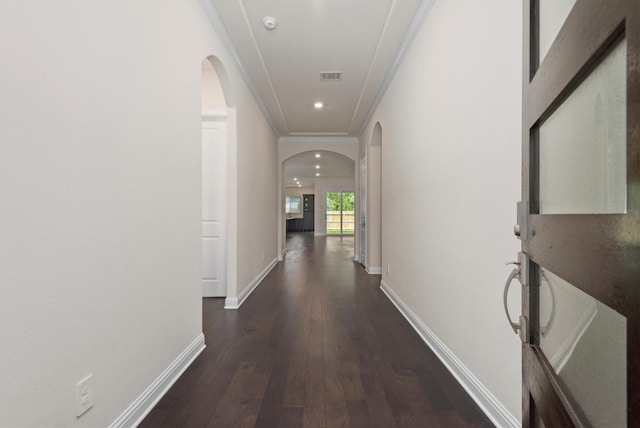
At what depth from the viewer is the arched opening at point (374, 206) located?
503 centimetres

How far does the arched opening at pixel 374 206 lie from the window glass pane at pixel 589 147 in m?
4.29

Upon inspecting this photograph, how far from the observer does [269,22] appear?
103 inches

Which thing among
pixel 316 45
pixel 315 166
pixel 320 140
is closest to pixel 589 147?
pixel 316 45

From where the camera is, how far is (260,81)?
3.79 meters

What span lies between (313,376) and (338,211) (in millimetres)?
12010

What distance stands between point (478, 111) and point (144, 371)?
2274 mm

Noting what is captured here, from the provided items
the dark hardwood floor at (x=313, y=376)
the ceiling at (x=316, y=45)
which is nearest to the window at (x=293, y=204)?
the ceiling at (x=316, y=45)

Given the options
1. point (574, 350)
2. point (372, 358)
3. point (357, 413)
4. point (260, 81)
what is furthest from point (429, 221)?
point (260, 81)

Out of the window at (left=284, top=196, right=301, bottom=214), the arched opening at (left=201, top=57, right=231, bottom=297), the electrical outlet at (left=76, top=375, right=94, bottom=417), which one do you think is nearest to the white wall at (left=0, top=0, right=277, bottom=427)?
the electrical outlet at (left=76, top=375, right=94, bottom=417)

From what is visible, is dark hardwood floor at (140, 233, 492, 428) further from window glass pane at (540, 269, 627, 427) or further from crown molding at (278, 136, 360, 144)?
crown molding at (278, 136, 360, 144)

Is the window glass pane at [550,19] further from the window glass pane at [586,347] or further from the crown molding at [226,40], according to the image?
the crown molding at [226,40]

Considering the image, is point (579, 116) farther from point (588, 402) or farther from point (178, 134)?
point (178, 134)

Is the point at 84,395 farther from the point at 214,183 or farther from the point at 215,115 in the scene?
the point at 215,115

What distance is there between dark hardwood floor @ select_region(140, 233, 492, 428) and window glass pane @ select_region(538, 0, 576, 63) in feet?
5.45
